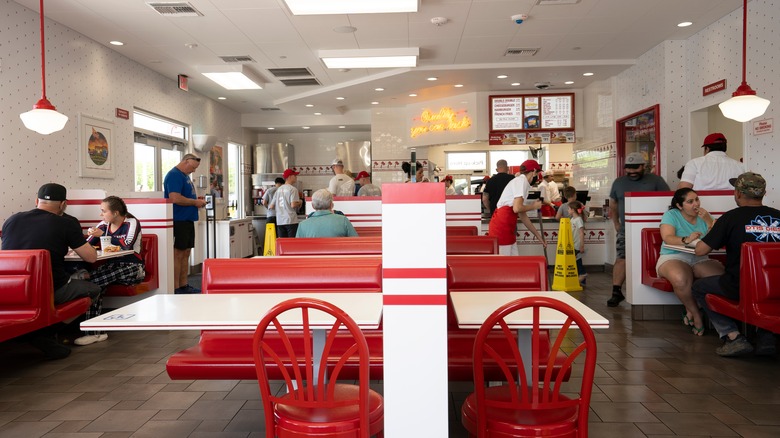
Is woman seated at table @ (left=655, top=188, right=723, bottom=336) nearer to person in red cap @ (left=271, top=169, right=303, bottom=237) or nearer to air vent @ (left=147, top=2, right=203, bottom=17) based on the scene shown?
air vent @ (left=147, top=2, right=203, bottom=17)

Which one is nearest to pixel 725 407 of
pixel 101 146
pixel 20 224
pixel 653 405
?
pixel 653 405

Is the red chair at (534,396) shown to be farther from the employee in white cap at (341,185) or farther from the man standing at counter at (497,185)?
the employee in white cap at (341,185)

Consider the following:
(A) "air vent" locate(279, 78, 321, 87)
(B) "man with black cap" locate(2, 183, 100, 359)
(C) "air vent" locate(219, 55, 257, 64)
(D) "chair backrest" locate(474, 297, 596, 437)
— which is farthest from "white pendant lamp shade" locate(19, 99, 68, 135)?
(A) "air vent" locate(279, 78, 321, 87)

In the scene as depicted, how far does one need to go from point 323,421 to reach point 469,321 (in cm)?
63

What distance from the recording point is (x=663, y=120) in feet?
25.9

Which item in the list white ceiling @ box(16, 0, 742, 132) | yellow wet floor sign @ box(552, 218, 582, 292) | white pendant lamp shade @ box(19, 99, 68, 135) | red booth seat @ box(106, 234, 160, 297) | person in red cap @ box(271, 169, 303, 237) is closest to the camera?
white pendant lamp shade @ box(19, 99, 68, 135)

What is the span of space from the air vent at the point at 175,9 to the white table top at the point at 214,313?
4.26 meters

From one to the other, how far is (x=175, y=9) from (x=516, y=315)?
5464 millimetres

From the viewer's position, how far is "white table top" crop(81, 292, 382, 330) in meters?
2.17

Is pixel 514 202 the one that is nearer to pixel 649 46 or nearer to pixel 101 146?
pixel 649 46

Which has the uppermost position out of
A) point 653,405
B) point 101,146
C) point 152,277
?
point 101,146

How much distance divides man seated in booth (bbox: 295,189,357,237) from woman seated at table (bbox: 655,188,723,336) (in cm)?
289

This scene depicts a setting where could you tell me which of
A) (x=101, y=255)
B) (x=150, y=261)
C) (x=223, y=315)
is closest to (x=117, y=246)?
(x=101, y=255)

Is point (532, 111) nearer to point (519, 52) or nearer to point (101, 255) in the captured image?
point (519, 52)
